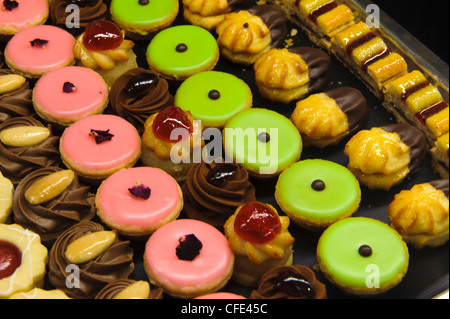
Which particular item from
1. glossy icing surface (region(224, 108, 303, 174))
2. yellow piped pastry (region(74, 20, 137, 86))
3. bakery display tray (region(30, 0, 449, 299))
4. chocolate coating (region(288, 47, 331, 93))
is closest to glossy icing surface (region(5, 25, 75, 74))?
yellow piped pastry (region(74, 20, 137, 86))

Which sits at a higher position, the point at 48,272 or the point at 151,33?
the point at 151,33

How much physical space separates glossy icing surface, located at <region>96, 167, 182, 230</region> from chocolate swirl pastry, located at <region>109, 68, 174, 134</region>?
558 millimetres

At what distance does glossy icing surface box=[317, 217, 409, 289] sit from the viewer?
3453 mm

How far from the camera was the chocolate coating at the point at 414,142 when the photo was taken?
13.1ft

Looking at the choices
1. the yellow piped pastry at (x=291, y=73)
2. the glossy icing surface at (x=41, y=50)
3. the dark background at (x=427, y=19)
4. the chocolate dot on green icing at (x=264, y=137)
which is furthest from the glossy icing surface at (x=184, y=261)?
the dark background at (x=427, y=19)

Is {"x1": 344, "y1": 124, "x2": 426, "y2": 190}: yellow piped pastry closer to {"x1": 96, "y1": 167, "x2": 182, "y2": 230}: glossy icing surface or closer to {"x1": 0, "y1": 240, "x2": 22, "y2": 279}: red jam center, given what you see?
{"x1": 96, "y1": 167, "x2": 182, "y2": 230}: glossy icing surface

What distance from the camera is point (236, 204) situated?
3816mm

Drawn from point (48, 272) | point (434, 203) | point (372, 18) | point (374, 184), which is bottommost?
point (48, 272)

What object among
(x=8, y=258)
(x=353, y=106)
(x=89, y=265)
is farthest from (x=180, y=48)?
(x=8, y=258)
